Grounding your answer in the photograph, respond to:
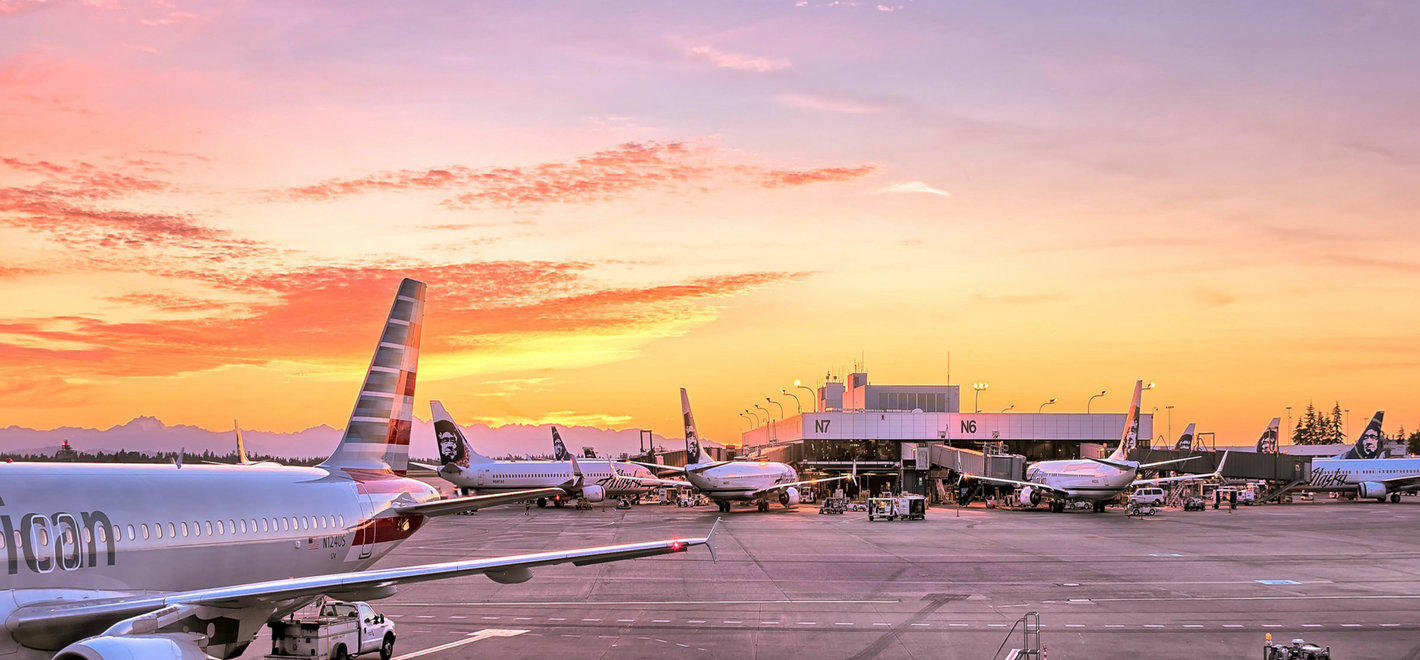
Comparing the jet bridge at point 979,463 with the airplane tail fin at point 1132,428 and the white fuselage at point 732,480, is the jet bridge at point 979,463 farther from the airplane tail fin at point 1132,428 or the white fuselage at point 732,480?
the white fuselage at point 732,480

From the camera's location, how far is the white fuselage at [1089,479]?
101 m

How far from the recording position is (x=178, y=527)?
2180 centimetres

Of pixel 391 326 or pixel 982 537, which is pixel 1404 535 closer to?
pixel 982 537

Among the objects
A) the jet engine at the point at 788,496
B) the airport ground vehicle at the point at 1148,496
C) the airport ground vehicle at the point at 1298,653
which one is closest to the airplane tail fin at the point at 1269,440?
the airport ground vehicle at the point at 1148,496

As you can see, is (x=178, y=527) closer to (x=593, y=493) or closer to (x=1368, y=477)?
(x=593, y=493)

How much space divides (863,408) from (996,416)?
32.4 m

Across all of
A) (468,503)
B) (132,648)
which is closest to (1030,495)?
(468,503)

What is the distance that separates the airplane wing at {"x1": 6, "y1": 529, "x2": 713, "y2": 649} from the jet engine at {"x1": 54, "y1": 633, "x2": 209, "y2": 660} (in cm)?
60

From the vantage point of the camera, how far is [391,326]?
31.6 m

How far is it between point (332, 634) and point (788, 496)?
87.1 m

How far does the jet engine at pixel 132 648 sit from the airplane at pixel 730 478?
8508 cm

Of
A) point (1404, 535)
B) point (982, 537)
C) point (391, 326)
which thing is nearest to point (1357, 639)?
point (391, 326)

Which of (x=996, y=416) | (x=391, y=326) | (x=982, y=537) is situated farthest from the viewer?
(x=996, y=416)

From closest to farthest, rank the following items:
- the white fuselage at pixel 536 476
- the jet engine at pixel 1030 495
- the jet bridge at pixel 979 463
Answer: the jet engine at pixel 1030 495 < the white fuselage at pixel 536 476 < the jet bridge at pixel 979 463
